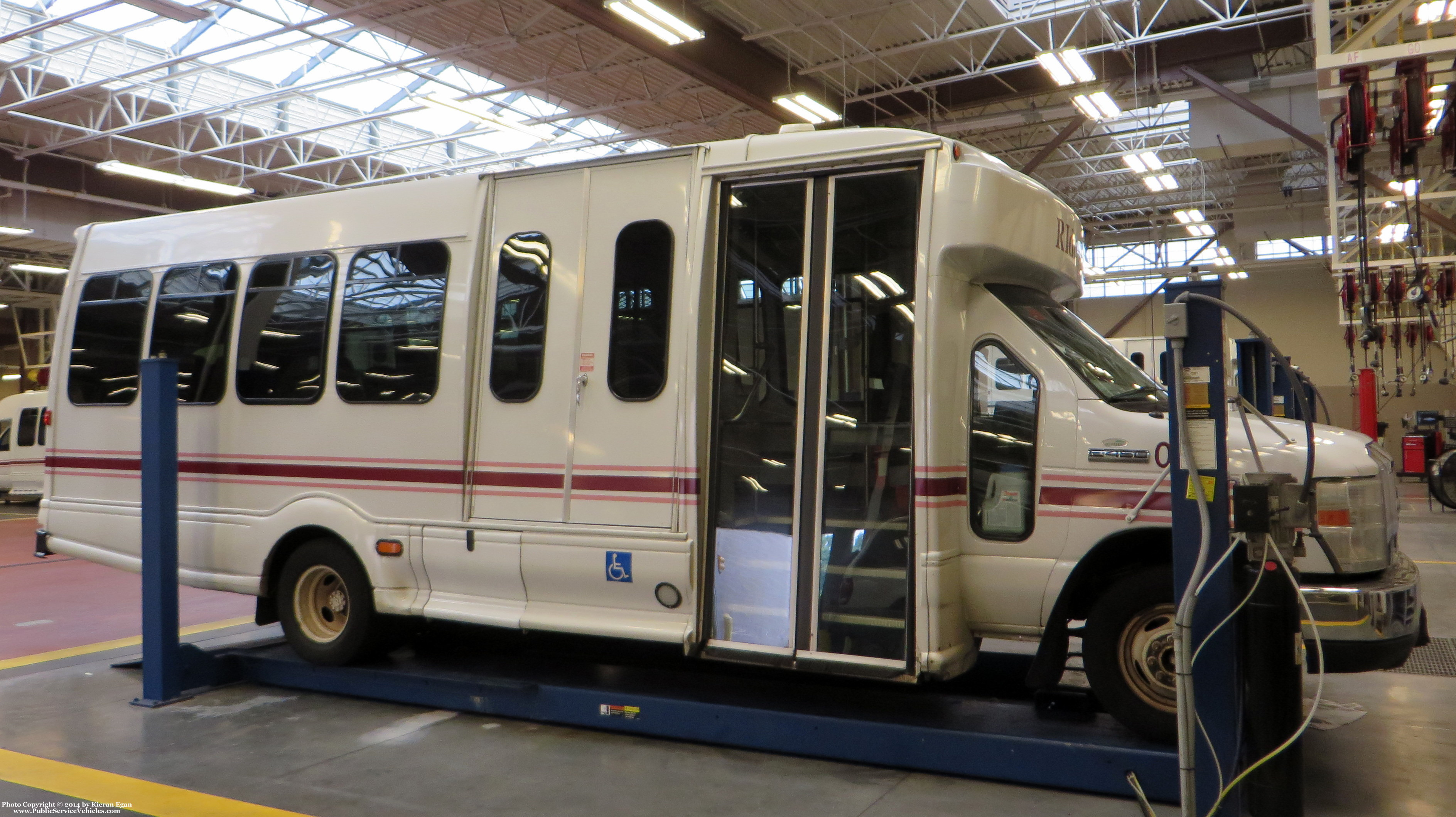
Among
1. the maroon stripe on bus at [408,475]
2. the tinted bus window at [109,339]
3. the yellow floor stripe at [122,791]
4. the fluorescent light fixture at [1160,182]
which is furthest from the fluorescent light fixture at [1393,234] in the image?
the yellow floor stripe at [122,791]

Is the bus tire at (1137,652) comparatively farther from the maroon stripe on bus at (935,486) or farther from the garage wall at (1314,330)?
the garage wall at (1314,330)

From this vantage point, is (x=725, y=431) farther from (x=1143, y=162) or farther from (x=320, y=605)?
(x=1143, y=162)

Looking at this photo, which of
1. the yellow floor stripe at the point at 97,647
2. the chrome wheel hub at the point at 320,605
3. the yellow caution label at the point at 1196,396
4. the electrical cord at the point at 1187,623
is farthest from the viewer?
the yellow floor stripe at the point at 97,647

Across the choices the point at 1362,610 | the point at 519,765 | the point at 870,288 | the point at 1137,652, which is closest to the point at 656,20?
the point at 870,288

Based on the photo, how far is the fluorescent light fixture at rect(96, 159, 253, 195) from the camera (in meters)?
17.2

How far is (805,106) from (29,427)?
63.2ft

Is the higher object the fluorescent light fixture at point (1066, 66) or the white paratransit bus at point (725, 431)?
the fluorescent light fixture at point (1066, 66)

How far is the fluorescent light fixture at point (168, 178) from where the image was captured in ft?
56.5

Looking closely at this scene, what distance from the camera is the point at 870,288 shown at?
511 cm

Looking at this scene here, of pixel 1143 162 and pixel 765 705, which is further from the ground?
pixel 1143 162

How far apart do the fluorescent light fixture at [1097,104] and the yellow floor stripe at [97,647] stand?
475 inches

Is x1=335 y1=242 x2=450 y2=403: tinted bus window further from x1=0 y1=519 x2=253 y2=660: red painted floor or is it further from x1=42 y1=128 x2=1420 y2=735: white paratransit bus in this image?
x1=0 y1=519 x2=253 y2=660: red painted floor

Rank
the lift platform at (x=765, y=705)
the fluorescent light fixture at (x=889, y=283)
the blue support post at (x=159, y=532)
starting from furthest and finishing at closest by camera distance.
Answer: the blue support post at (x=159, y=532) → the fluorescent light fixture at (x=889, y=283) → the lift platform at (x=765, y=705)

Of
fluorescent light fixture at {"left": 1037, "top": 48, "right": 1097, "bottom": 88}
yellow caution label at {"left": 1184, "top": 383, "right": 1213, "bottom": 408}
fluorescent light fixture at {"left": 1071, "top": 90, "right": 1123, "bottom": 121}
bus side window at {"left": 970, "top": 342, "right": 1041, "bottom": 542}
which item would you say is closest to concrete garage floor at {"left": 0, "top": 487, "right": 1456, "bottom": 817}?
bus side window at {"left": 970, "top": 342, "right": 1041, "bottom": 542}
